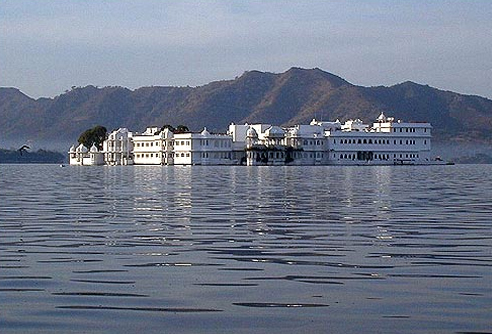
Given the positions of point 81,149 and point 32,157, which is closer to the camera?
point 81,149

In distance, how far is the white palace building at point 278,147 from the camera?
12662cm

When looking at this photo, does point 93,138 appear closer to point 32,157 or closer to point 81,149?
point 81,149

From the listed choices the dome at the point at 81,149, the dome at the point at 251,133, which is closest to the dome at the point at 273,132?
the dome at the point at 251,133

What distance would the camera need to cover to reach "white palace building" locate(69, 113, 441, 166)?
126625 mm

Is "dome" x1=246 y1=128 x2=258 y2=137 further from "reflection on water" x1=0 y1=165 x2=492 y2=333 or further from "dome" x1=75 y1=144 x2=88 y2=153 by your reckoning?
"reflection on water" x1=0 y1=165 x2=492 y2=333

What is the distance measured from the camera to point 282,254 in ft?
38.3

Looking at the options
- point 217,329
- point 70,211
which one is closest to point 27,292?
point 217,329

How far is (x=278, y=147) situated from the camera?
12900 cm

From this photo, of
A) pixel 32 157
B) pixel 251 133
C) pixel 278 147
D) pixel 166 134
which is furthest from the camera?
pixel 32 157

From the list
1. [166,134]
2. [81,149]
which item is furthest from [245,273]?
[81,149]

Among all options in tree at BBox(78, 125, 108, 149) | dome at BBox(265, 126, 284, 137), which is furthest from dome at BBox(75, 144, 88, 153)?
dome at BBox(265, 126, 284, 137)

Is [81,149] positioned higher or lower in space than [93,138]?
lower

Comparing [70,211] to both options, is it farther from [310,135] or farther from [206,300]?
[310,135]

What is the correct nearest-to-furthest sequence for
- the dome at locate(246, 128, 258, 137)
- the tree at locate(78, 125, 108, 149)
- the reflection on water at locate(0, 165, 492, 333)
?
the reflection on water at locate(0, 165, 492, 333), the dome at locate(246, 128, 258, 137), the tree at locate(78, 125, 108, 149)
